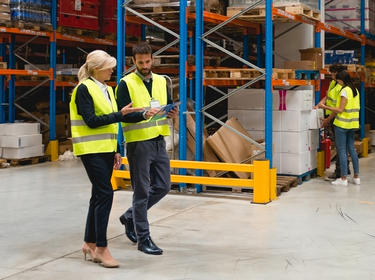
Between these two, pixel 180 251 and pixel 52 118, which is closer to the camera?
pixel 180 251

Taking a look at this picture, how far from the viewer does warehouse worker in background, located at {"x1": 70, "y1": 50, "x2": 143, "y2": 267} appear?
5402mm

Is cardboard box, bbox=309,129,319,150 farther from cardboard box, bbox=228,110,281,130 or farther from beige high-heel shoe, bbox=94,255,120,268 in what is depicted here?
beige high-heel shoe, bbox=94,255,120,268

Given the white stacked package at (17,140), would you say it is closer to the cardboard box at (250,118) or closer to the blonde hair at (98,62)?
the cardboard box at (250,118)

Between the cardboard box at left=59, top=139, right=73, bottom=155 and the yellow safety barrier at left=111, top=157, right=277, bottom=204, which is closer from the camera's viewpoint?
the yellow safety barrier at left=111, top=157, right=277, bottom=204

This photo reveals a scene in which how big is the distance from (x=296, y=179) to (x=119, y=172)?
2.83 m

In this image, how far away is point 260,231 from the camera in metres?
7.06

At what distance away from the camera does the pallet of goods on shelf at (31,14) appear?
1315cm

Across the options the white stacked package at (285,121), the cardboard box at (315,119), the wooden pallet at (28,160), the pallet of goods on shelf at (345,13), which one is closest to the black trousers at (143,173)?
the white stacked package at (285,121)

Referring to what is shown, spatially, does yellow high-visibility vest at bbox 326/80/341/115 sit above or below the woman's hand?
above

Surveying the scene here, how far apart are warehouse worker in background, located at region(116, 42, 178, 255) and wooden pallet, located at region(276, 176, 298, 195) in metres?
3.62

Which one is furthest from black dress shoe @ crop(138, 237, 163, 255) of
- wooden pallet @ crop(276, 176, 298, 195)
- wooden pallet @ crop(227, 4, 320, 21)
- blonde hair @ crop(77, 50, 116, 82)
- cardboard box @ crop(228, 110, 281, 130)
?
wooden pallet @ crop(227, 4, 320, 21)

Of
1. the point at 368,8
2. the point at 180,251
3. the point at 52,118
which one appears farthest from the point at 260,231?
the point at 368,8

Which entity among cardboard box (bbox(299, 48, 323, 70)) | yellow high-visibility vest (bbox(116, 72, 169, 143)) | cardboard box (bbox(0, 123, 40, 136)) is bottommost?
cardboard box (bbox(0, 123, 40, 136))

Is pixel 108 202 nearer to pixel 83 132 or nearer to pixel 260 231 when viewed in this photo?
pixel 83 132
